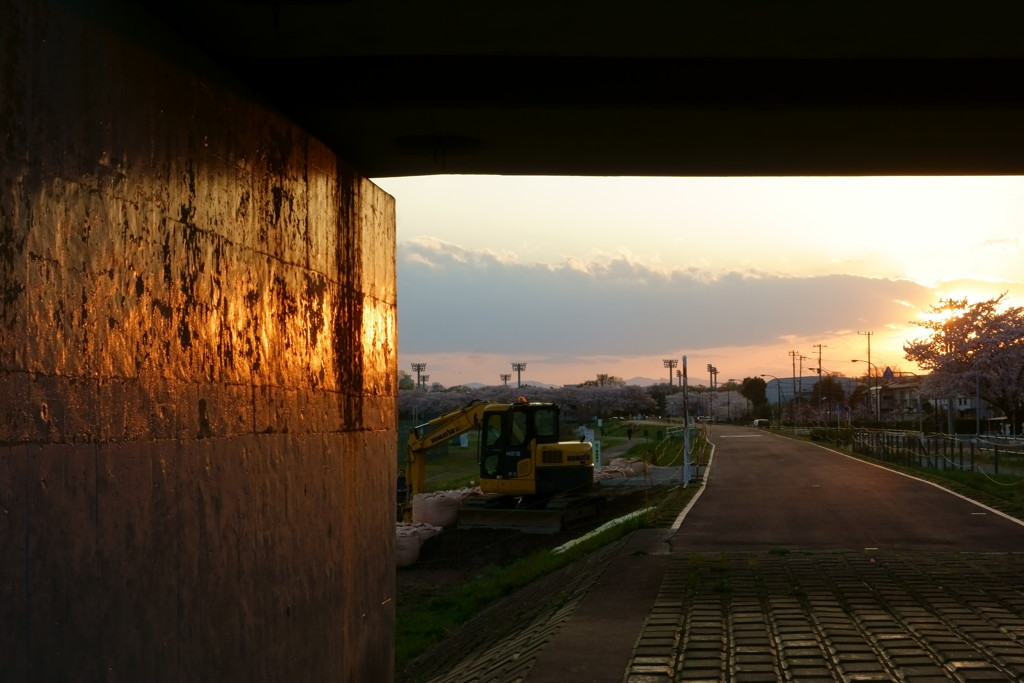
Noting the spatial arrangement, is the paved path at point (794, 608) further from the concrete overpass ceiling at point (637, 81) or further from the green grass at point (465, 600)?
the concrete overpass ceiling at point (637, 81)

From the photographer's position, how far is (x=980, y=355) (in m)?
63.6

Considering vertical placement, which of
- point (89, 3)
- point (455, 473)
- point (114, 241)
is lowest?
point (455, 473)

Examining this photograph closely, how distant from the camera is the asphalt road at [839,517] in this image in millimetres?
15547

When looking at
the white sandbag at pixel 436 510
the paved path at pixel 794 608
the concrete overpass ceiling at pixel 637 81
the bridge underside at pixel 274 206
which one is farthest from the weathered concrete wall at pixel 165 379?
the white sandbag at pixel 436 510

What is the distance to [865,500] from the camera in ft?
73.0

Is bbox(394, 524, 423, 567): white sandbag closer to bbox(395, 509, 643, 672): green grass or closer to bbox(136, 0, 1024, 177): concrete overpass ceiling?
bbox(395, 509, 643, 672): green grass

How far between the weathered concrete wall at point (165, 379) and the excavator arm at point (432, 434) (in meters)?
19.1

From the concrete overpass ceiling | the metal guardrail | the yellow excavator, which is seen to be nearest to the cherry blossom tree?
the metal guardrail

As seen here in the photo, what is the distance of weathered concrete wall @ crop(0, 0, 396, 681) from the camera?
13.9 ft

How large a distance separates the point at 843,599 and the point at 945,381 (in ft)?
194

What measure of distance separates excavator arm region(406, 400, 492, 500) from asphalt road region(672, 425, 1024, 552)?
246 inches

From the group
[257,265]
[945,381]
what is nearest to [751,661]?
[257,265]

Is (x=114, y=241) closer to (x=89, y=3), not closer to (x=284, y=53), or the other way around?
(x=89, y=3)

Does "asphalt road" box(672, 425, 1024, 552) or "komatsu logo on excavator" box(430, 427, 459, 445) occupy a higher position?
"komatsu logo on excavator" box(430, 427, 459, 445)
